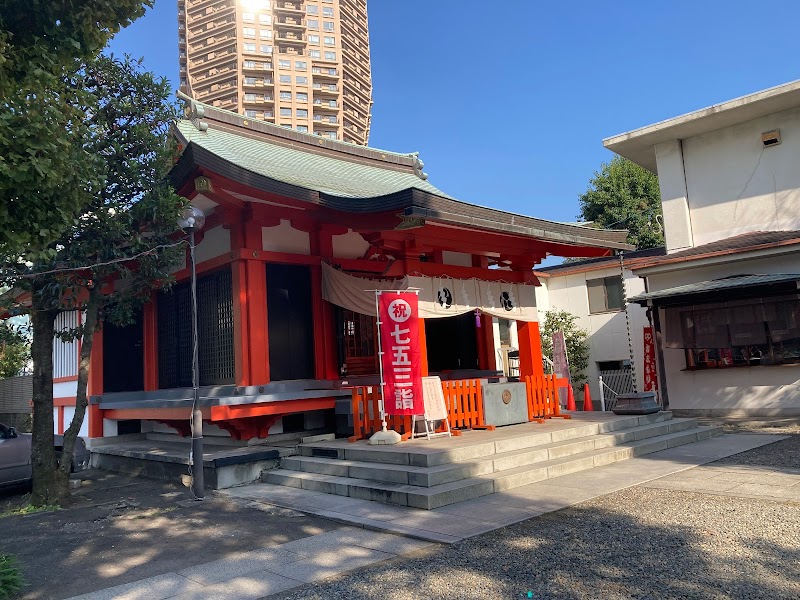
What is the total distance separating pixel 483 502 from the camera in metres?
6.59

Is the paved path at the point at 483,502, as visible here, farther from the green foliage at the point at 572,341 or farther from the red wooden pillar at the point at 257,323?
the green foliage at the point at 572,341

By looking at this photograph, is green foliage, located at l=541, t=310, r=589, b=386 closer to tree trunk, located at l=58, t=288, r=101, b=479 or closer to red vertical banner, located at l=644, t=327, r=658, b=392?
red vertical banner, located at l=644, t=327, r=658, b=392

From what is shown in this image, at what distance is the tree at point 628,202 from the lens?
93.5 feet

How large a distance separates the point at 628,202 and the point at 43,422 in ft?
89.5

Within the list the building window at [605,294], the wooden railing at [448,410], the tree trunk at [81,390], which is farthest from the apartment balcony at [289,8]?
the wooden railing at [448,410]

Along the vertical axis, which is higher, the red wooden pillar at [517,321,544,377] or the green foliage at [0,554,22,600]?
the red wooden pillar at [517,321,544,377]

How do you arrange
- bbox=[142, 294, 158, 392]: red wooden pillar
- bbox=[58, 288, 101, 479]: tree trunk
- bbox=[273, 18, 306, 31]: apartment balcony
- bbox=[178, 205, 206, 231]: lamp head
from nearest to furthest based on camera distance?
1. bbox=[178, 205, 206, 231]: lamp head
2. bbox=[58, 288, 101, 479]: tree trunk
3. bbox=[142, 294, 158, 392]: red wooden pillar
4. bbox=[273, 18, 306, 31]: apartment balcony

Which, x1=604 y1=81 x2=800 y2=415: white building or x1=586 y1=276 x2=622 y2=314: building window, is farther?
x1=586 y1=276 x2=622 y2=314: building window

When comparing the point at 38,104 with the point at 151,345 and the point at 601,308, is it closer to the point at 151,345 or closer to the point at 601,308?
the point at 151,345

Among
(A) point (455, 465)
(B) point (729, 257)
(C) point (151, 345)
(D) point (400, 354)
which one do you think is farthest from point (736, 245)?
(C) point (151, 345)

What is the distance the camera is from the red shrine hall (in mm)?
9000

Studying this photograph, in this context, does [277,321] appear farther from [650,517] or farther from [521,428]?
[650,517]

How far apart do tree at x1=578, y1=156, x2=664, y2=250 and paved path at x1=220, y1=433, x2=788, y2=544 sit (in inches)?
831

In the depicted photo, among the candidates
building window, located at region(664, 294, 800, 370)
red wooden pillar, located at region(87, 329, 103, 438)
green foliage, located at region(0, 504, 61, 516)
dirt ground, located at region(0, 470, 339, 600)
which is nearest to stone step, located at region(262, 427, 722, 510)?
dirt ground, located at region(0, 470, 339, 600)
